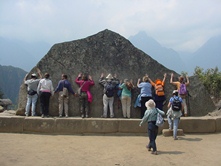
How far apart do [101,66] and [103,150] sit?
190 inches

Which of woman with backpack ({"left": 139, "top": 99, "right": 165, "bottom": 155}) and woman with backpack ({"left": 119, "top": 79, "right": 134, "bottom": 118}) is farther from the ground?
woman with backpack ({"left": 119, "top": 79, "right": 134, "bottom": 118})

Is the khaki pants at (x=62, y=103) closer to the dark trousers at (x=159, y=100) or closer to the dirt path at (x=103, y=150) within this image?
the dirt path at (x=103, y=150)

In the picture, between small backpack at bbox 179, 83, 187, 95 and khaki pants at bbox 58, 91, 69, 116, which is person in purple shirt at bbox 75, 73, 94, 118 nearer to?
khaki pants at bbox 58, 91, 69, 116

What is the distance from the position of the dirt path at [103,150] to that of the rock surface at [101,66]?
2.16 m

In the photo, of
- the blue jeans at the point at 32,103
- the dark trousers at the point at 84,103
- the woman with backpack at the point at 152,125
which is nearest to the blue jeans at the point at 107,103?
the dark trousers at the point at 84,103

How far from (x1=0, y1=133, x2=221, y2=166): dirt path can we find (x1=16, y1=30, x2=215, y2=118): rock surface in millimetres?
2157

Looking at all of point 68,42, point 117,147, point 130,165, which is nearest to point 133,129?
point 117,147

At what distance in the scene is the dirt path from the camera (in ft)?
18.7

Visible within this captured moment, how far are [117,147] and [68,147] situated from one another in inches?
51.7

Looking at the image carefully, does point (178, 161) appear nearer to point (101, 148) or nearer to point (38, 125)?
point (101, 148)

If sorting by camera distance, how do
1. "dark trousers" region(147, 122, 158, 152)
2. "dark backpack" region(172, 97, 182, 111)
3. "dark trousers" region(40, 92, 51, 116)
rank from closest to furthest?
1. "dark trousers" region(147, 122, 158, 152)
2. "dark backpack" region(172, 97, 182, 111)
3. "dark trousers" region(40, 92, 51, 116)

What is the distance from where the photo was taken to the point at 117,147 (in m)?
7.18

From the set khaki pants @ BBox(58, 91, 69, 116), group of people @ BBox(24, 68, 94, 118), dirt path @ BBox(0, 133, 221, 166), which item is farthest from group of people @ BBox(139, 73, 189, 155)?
khaki pants @ BBox(58, 91, 69, 116)

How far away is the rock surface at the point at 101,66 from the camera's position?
10531mm
